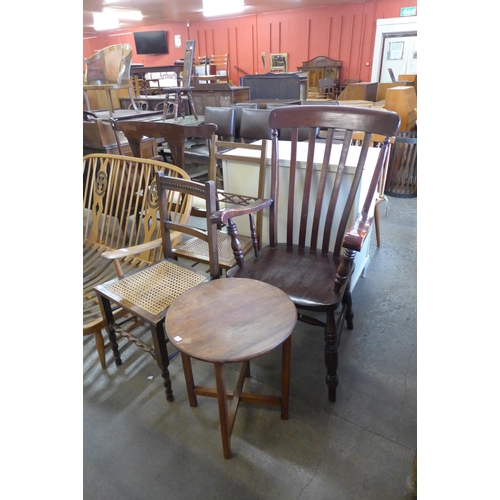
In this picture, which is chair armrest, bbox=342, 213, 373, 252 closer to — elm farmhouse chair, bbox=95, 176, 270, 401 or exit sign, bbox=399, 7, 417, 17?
elm farmhouse chair, bbox=95, 176, 270, 401

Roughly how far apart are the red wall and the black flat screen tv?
22cm

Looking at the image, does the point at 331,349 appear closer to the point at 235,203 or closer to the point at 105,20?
the point at 235,203

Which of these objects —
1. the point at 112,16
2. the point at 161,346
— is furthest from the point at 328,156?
the point at 112,16

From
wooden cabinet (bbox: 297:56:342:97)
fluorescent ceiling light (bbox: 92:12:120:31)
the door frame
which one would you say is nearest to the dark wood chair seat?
wooden cabinet (bbox: 297:56:342:97)

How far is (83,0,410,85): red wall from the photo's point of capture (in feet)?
24.3

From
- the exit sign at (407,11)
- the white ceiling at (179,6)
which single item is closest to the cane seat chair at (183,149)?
the white ceiling at (179,6)

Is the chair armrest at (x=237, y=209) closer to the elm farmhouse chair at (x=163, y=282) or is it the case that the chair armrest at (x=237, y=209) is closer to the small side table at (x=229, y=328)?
the elm farmhouse chair at (x=163, y=282)

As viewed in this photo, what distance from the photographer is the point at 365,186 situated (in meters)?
1.86
